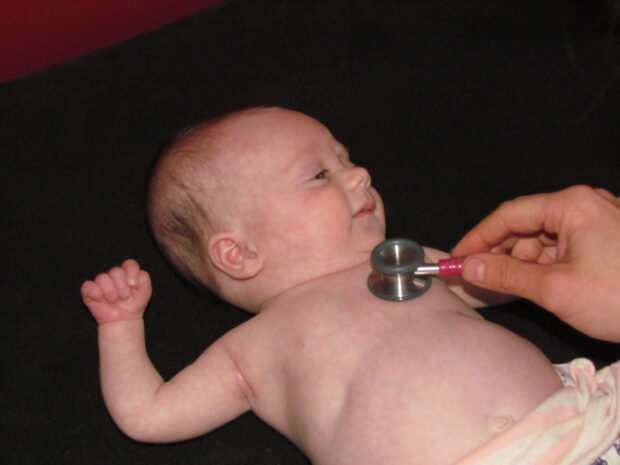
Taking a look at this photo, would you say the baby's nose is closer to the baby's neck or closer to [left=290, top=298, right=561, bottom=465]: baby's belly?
the baby's neck

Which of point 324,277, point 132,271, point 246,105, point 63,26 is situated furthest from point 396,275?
point 63,26

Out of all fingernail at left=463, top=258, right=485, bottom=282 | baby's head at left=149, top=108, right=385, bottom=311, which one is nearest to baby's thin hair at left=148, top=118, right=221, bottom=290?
baby's head at left=149, top=108, right=385, bottom=311

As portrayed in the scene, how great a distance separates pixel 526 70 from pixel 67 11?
1.18 meters

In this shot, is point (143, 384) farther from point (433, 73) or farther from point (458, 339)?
point (433, 73)

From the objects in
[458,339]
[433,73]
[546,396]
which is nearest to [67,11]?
[433,73]

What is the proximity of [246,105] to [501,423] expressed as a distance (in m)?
1.03

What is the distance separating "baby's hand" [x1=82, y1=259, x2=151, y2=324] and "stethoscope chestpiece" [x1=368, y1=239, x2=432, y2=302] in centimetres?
44

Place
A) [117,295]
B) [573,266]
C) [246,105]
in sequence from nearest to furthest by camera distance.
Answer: [573,266] → [117,295] → [246,105]

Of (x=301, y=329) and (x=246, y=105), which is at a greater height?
(x=246, y=105)

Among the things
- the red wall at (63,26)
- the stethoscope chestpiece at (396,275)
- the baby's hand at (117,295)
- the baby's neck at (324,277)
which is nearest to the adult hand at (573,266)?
the stethoscope chestpiece at (396,275)

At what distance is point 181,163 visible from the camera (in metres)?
1.23

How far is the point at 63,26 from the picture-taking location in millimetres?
1809

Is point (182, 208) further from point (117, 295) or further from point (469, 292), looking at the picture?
point (469, 292)

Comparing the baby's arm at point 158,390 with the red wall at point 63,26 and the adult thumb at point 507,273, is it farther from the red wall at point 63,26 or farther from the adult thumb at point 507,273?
the red wall at point 63,26
